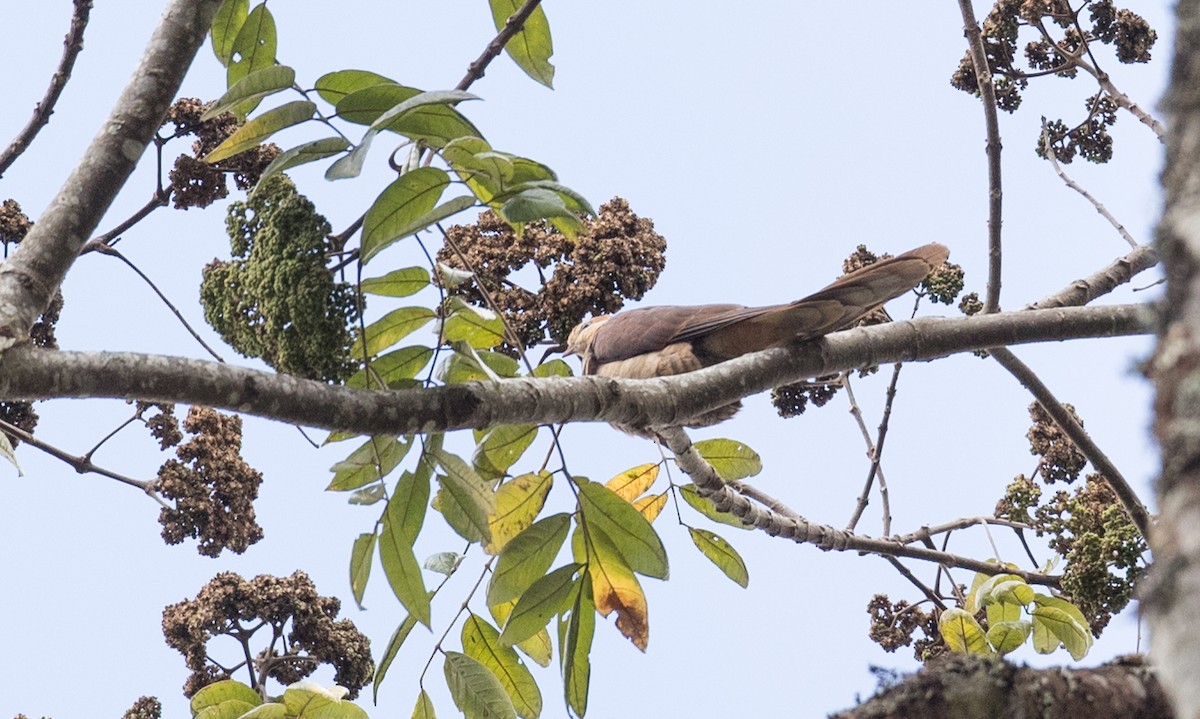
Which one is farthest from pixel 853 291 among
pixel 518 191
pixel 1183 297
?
pixel 1183 297

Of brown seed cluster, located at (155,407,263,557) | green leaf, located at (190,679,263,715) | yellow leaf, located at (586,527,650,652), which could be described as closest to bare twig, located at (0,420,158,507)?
brown seed cluster, located at (155,407,263,557)

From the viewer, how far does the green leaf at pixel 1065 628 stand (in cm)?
310

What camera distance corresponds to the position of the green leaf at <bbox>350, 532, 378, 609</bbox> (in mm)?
2439

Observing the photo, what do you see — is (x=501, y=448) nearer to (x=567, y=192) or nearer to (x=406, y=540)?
(x=406, y=540)

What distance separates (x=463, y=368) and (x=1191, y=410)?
1738 mm

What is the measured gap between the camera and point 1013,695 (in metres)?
1.10

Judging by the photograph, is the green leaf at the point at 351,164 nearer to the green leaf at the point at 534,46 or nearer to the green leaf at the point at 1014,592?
the green leaf at the point at 534,46

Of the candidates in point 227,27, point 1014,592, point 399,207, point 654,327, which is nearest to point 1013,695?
point 399,207

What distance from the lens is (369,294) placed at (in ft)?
8.20

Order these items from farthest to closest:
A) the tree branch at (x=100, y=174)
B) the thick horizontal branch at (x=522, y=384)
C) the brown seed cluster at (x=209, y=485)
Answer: the brown seed cluster at (x=209, y=485) → the tree branch at (x=100, y=174) → the thick horizontal branch at (x=522, y=384)

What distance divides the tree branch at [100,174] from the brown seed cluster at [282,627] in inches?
50.7

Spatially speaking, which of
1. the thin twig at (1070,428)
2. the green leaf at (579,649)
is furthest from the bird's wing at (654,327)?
the green leaf at (579,649)

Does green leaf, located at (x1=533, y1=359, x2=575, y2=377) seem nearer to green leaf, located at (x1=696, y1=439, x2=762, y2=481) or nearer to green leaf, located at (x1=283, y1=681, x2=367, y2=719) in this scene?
green leaf, located at (x1=696, y1=439, x2=762, y2=481)

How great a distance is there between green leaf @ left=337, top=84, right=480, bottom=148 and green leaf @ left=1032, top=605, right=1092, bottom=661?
208cm
